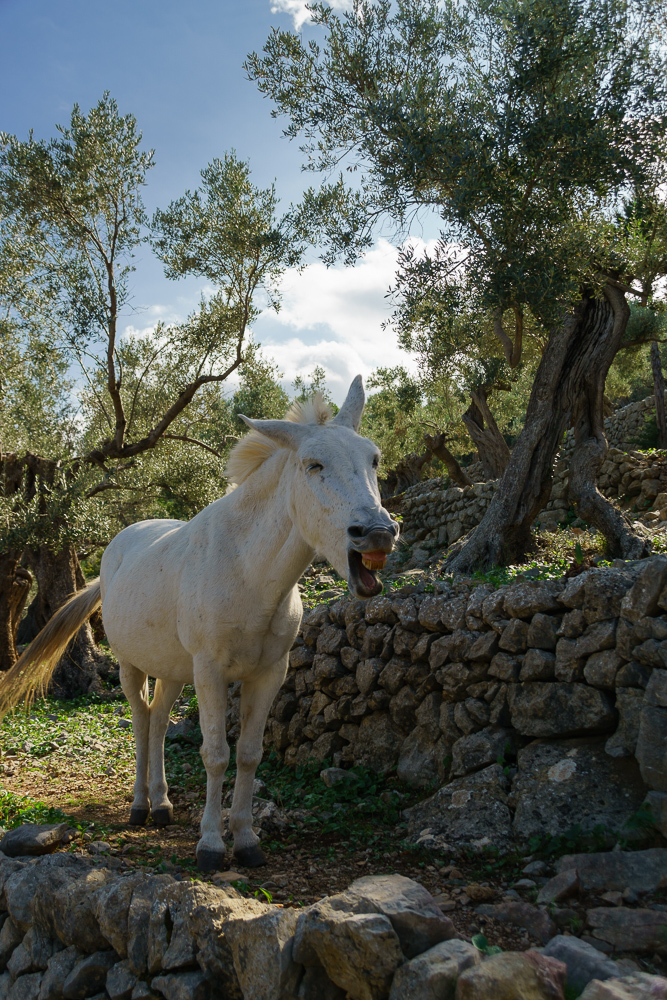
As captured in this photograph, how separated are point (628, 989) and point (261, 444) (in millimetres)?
3218

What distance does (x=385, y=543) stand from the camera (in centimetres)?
299

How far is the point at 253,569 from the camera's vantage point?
12.9 feet

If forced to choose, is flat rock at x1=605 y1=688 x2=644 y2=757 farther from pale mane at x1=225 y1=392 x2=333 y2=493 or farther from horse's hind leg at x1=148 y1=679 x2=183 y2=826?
horse's hind leg at x1=148 y1=679 x2=183 y2=826

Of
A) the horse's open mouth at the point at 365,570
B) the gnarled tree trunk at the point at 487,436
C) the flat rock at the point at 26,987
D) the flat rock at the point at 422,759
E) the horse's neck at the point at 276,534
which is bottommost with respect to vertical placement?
the flat rock at the point at 26,987

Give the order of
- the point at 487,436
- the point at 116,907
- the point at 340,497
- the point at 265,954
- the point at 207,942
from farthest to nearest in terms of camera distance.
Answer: the point at 487,436
the point at 340,497
the point at 116,907
the point at 207,942
the point at 265,954

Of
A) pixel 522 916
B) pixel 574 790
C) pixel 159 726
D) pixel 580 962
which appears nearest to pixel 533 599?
pixel 574 790

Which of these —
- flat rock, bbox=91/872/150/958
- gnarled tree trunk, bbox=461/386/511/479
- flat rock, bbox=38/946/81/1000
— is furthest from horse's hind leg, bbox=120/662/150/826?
gnarled tree trunk, bbox=461/386/511/479

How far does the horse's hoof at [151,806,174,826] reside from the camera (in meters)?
4.93

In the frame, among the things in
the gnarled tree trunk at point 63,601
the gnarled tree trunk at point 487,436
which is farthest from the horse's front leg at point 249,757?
the gnarled tree trunk at point 487,436

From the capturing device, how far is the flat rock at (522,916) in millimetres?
2810

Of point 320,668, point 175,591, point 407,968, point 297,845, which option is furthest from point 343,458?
point 320,668

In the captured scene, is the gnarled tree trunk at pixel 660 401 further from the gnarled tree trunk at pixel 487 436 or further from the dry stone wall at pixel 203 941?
the dry stone wall at pixel 203 941

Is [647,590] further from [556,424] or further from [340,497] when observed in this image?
[556,424]

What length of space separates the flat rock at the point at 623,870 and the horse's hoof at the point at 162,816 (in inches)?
119
